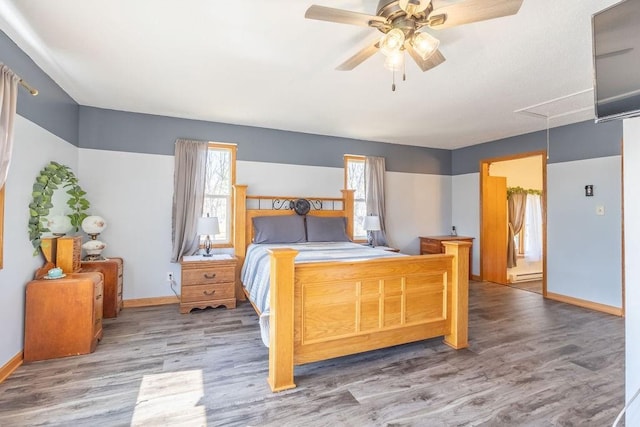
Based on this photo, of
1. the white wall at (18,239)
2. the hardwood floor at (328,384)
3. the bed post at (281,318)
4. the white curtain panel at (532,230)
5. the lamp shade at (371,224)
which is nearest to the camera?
the hardwood floor at (328,384)

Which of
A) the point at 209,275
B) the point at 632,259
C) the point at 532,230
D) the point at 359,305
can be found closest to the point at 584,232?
the point at 532,230

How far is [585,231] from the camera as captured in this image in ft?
13.3

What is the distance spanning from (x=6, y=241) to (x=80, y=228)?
53.5 inches

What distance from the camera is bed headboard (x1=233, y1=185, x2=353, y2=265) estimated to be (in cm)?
417

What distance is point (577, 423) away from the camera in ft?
5.81

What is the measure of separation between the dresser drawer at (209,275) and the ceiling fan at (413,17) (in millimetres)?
2977

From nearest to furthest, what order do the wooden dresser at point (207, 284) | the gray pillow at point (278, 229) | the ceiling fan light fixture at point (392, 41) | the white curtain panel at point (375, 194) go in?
the ceiling fan light fixture at point (392, 41) → the wooden dresser at point (207, 284) → the gray pillow at point (278, 229) → the white curtain panel at point (375, 194)

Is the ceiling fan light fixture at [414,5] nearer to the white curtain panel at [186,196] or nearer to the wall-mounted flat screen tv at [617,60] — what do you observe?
the wall-mounted flat screen tv at [617,60]

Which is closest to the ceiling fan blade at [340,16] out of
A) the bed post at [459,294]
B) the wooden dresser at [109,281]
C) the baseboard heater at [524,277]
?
the bed post at [459,294]

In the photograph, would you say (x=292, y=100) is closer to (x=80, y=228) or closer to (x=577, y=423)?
(x=80, y=228)

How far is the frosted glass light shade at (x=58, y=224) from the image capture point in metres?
2.84

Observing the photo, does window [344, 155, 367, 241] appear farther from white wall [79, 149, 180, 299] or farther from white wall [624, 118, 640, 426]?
white wall [624, 118, 640, 426]

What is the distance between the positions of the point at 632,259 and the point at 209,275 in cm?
365

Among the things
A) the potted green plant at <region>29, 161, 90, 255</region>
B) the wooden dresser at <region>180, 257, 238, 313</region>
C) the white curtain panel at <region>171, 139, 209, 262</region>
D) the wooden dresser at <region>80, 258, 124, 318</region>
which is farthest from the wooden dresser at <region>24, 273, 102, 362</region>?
the white curtain panel at <region>171, 139, 209, 262</region>
